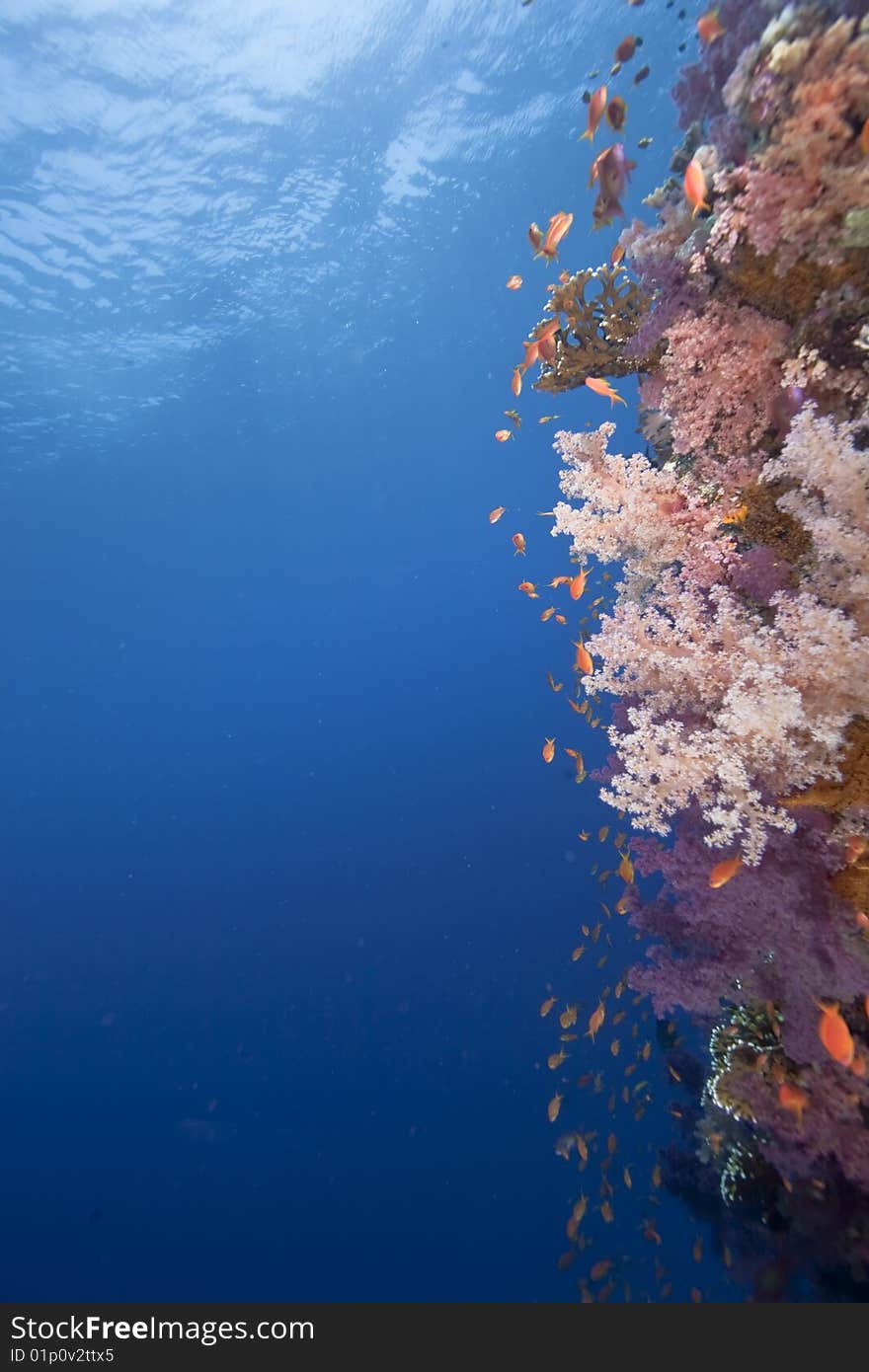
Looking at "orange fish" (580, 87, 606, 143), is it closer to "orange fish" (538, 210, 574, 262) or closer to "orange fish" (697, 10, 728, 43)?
"orange fish" (538, 210, 574, 262)

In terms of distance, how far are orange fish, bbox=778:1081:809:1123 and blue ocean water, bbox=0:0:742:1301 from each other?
26.9 feet

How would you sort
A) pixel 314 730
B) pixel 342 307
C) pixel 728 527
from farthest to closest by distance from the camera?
pixel 314 730 < pixel 342 307 < pixel 728 527

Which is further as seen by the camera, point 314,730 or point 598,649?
point 314,730

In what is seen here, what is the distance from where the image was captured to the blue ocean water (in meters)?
20.4

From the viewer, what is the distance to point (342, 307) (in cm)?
3400

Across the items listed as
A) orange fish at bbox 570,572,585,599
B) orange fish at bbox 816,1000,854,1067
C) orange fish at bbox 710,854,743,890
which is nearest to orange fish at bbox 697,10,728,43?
orange fish at bbox 570,572,585,599

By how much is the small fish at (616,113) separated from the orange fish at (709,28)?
0.62m

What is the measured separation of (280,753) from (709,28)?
2259 inches

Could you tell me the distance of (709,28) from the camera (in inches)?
168

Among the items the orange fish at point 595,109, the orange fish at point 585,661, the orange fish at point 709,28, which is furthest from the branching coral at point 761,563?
the orange fish at point 595,109

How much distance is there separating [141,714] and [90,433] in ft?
109

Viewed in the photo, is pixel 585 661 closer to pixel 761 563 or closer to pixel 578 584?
pixel 578 584

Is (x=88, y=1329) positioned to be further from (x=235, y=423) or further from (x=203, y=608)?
(x=203, y=608)

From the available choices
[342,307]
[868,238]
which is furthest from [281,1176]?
[342,307]
